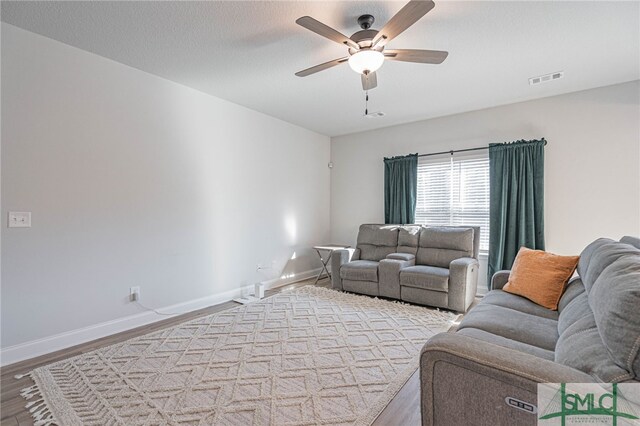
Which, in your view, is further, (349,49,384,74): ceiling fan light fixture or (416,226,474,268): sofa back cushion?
(416,226,474,268): sofa back cushion

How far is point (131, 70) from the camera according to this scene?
9.98 feet

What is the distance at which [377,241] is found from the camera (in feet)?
15.0

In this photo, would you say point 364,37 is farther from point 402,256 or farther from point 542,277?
point 402,256

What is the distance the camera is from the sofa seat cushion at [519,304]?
6.90 ft

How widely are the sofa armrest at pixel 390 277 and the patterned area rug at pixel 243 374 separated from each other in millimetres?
531

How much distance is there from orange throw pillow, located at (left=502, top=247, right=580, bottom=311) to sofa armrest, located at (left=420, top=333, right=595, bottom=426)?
1.43 meters

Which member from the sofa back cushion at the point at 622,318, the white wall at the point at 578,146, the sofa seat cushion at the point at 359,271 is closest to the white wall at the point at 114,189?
the sofa seat cushion at the point at 359,271

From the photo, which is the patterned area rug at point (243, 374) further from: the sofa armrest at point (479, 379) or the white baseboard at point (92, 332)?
the sofa armrest at point (479, 379)

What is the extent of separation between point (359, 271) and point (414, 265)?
78 cm

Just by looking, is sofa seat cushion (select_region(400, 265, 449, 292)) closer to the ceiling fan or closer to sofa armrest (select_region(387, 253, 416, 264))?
sofa armrest (select_region(387, 253, 416, 264))

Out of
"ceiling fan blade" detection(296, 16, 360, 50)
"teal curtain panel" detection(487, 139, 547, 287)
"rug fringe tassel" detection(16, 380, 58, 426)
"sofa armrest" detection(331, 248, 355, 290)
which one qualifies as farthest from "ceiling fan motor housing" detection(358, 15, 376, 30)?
"rug fringe tassel" detection(16, 380, 58, 426)

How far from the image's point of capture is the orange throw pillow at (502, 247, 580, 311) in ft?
7.32

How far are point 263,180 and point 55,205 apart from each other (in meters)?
2.44

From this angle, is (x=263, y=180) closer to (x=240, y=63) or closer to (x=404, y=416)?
(x=240, y=63)
